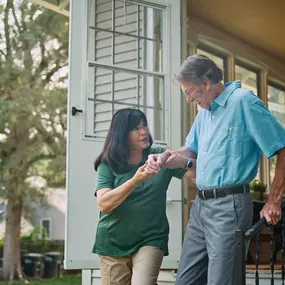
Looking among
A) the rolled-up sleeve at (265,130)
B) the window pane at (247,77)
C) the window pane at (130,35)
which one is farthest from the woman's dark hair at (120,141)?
the window pane at (247,77)

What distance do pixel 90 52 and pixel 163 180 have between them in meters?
1.43

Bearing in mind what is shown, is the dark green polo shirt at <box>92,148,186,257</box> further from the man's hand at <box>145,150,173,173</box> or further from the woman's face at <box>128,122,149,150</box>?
the man's hand at <box>145,150,173,173</box>

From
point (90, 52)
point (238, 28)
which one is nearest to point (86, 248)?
point (90, 52)

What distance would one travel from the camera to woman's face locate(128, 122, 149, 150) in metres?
3.28

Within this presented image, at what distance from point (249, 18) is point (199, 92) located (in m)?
5.19

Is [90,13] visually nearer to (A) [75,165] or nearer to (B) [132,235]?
(A) [75,165]

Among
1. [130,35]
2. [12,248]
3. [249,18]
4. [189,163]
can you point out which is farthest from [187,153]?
[12,248]

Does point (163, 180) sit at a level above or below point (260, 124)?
below

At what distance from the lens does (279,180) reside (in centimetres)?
276

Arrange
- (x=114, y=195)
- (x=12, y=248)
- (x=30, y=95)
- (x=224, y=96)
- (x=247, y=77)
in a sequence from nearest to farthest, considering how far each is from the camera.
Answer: (x=224, y=96), (x=114, y=195), (x=247, y=77), (x=30, y=95), (x=12, y=248)

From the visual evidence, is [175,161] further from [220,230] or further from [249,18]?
[249,18]

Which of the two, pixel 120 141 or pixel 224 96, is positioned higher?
pixel 224 96

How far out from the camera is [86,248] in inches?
161

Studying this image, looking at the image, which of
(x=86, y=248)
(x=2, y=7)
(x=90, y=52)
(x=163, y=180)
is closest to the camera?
(x=163, y=180)
